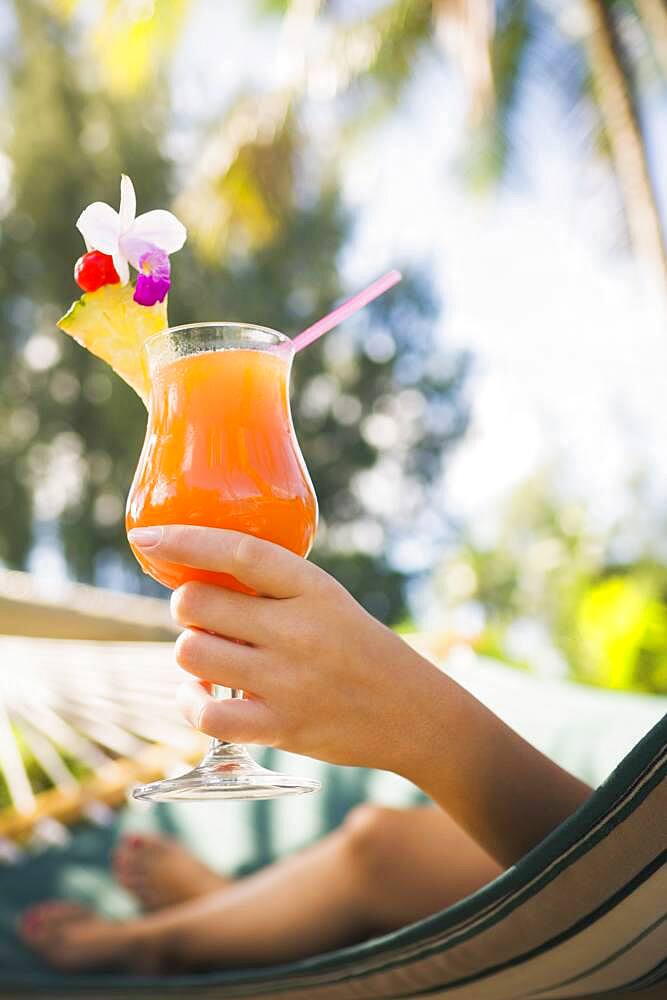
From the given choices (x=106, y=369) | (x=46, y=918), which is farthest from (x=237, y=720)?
(x=106, y=369)

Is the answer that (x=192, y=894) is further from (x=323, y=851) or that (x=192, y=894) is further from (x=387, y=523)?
(x=387, y=523)

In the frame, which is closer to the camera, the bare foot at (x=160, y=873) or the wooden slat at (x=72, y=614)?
the bare foot at (x=160, y=873)

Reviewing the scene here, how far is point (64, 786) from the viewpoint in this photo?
3.05m

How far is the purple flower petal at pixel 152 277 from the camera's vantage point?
50.6 inches

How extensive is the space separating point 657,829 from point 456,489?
16621 millimetres

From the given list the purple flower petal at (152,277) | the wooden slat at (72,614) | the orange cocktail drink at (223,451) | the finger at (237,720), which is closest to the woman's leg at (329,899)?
the orange cocktail drink at (223,451)

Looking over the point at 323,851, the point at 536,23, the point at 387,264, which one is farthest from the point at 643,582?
the point at 323,851

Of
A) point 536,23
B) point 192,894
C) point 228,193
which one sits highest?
point 536,23

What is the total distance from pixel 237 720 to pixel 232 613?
100 mm

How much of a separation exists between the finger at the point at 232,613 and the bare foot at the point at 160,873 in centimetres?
165

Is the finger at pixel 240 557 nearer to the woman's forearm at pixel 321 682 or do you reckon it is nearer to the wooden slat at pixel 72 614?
the woman's forearm at pixel 321 682

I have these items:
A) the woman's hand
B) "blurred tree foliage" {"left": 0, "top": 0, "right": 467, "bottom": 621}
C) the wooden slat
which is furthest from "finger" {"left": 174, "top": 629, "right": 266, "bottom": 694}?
"blurred tree foliage" {"left": 0, "top": 0, "right": 467, "bottom": 621}

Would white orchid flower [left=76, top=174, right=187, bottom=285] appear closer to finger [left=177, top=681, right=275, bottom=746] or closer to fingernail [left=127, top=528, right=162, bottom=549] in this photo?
fingernail [left=127, top=528, right=162, bottom=549]

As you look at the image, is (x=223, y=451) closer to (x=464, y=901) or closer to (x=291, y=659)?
(x=291, y=659)
